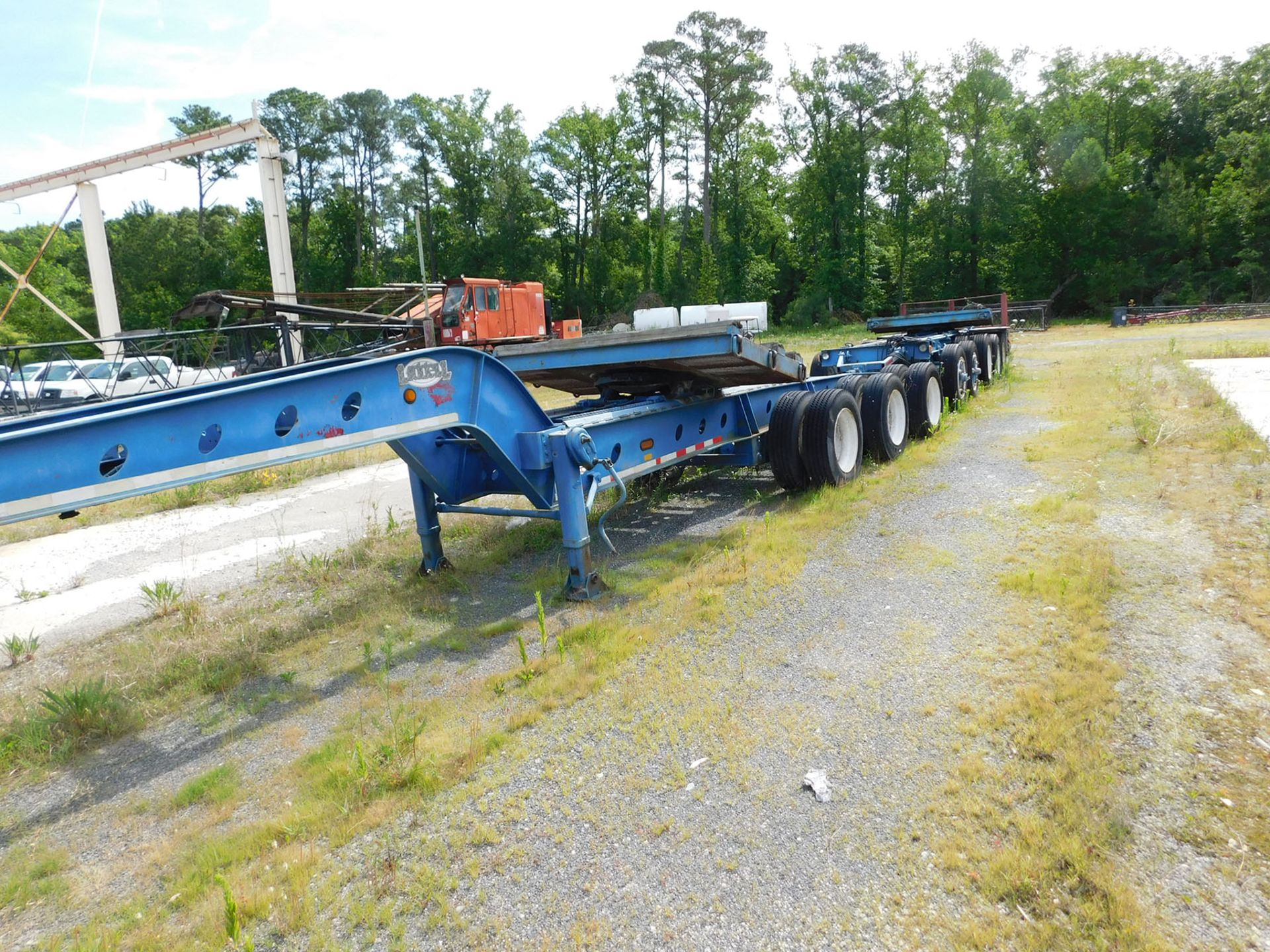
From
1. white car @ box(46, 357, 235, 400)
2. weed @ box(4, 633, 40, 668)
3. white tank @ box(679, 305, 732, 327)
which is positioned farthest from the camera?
white tank @ box(679, 305, 732, 327)

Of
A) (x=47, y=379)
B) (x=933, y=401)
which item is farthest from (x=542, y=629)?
(x=47, y=379)

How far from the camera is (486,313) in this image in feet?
87.9

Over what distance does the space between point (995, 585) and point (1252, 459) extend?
14.5 feet

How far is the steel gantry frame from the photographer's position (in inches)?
977

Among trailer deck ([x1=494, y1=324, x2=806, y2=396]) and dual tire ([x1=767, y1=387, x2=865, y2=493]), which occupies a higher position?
trailer deck ([x1=494, y1=324, x2=806, y2=396])

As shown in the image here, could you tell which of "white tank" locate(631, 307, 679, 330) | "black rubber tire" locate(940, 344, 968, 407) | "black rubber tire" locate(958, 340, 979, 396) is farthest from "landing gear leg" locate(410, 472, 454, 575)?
"white tank" locate(631, 307, 679, 330)

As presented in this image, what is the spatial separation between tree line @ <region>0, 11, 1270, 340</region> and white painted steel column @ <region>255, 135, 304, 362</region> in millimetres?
24383

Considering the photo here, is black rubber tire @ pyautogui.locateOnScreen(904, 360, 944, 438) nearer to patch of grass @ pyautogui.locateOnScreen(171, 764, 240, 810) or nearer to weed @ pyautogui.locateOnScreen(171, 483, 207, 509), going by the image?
patch of grass @ pyautogui.locateOnScreen(171, 764, 240, 810)

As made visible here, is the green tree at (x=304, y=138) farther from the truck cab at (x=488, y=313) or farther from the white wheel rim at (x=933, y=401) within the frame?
the white wheel rim at (x=933, y=401)

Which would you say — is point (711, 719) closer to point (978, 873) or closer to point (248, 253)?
point (978, 873)

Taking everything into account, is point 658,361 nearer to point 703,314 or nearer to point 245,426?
point 245,426

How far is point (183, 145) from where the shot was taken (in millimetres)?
25609

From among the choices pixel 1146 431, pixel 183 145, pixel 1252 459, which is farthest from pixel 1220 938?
pixel 183 145

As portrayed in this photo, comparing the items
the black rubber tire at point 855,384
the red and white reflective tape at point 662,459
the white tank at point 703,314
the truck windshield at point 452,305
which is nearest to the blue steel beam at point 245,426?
the red and white reflective tape at point 662,459
